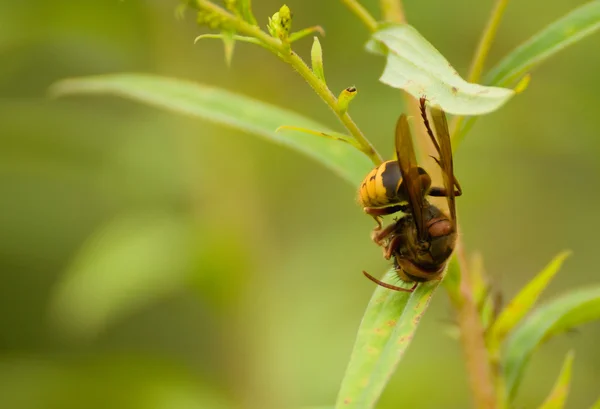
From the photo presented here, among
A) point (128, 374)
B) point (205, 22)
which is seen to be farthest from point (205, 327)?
point (205, 22)

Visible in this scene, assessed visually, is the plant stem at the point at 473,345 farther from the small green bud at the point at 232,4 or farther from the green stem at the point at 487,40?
the small green bud at the point at 232,4

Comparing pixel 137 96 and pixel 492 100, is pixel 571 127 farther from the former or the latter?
pixel 492 100

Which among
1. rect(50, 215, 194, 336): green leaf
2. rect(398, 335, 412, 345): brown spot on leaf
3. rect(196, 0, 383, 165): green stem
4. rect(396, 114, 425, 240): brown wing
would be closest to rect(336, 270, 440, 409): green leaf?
rect(398, 335, 412, 345): brown spot on leaf

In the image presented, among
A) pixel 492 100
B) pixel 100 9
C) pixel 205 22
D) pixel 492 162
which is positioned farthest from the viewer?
pixel 492 162

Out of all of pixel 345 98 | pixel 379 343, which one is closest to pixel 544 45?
pixel 345 98

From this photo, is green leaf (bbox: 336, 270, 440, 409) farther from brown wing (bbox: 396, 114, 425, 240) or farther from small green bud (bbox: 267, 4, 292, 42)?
small green bud (bbox: 267, 4, 292, 42)
